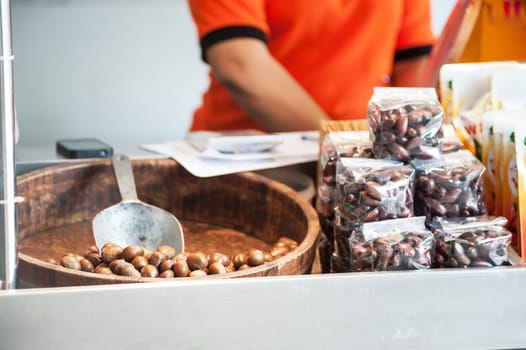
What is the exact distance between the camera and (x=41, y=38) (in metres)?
3.36

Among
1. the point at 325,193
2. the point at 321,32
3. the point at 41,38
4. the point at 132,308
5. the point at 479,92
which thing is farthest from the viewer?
the point at 41,38

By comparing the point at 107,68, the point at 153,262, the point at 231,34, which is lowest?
the point at 107,68

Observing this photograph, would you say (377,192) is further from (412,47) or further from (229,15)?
(412,47)

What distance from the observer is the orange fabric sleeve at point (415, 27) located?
111 inches

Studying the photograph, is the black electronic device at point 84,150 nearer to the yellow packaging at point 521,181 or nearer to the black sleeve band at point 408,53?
the yellow packaging at point 521,181

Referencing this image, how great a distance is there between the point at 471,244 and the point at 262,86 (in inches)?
62.6

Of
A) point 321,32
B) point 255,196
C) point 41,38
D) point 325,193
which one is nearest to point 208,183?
point 255,196

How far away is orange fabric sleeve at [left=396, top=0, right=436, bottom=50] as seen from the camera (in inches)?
111

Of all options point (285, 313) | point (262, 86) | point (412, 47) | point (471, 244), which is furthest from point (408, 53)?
point (285, 313)

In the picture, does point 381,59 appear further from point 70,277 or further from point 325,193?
point 70,277

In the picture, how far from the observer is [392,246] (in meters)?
1.07

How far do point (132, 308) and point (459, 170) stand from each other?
53 centimetres

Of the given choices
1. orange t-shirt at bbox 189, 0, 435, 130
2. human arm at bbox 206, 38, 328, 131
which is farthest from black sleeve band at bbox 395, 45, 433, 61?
human arm at bbox 206, 38, 328, 131

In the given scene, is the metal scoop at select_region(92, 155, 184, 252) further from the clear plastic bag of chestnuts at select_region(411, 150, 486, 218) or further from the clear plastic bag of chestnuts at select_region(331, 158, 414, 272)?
the clear plastic bag of chestnuts at select_region(411, 150, 486, 218)
